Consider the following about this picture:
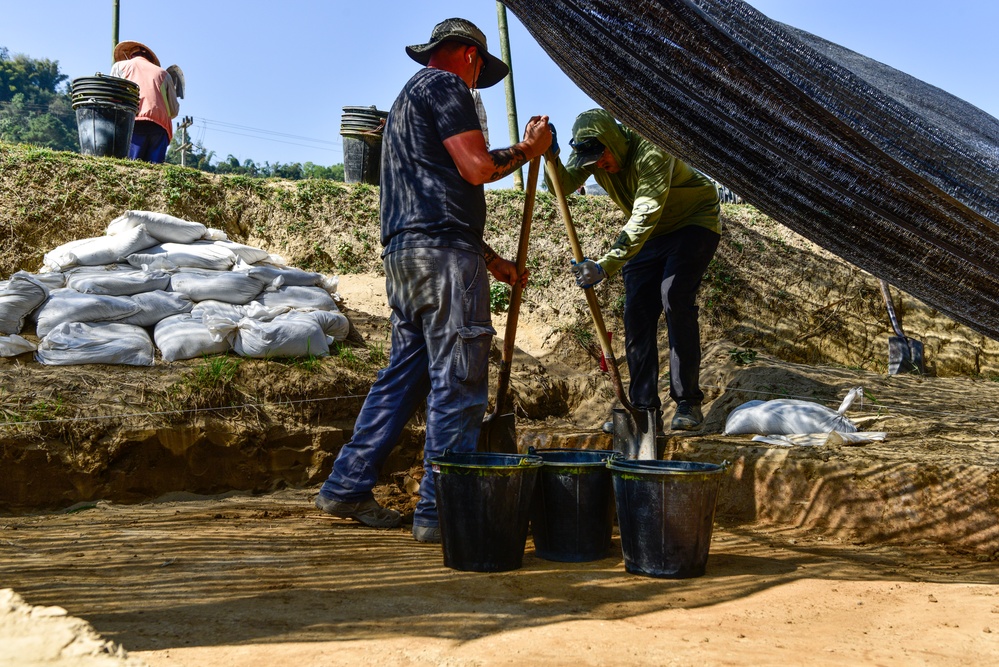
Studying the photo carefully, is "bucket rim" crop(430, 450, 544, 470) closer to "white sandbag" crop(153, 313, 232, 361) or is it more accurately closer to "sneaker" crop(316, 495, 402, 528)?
"sneaker" crop(316, 495, 402, 528)

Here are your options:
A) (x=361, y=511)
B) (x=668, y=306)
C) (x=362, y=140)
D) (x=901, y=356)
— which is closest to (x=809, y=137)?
(x=668, y=306)

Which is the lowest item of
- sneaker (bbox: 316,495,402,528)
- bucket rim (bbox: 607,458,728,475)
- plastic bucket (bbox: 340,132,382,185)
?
sneaker (bbox: 316,495,402,528)

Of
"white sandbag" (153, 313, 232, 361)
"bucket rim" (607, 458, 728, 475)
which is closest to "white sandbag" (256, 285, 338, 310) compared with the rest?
"white sandbag" (153, 313, 232, 361)

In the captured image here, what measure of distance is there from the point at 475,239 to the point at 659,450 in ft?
4.69

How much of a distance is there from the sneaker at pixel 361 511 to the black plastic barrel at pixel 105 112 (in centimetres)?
533

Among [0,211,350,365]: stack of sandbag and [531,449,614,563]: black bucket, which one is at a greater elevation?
[0,211,350,365]: stack of sandbag

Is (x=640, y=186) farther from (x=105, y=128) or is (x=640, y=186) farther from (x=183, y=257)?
(x=105, y=128)

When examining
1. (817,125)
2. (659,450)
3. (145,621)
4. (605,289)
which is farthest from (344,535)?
(605,289)

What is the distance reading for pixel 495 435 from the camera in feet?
11.6

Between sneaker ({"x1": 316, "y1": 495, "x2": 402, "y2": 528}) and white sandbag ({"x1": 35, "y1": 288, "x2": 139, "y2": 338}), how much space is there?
2125mm

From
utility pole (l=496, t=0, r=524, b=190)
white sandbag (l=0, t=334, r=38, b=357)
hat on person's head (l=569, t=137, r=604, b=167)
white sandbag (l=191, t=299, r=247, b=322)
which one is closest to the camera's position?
hat on person's head (l=569, t=137, r=604, b=167)

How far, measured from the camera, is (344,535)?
124 inches

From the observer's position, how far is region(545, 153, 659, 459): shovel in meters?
3.72

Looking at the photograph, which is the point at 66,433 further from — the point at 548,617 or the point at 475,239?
the point at 548,617
